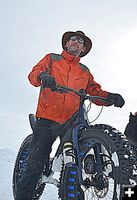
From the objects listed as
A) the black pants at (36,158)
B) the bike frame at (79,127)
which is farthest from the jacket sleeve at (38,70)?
the black pants at (36,158)

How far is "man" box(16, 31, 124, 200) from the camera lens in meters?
5.27

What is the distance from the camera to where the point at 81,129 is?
195 inches

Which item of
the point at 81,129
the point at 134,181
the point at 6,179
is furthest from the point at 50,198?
the point at 134,181

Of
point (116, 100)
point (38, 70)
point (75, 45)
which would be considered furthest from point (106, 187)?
point (75, 45)

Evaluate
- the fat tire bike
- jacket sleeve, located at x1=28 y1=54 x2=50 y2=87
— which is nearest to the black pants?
the fat tire bike

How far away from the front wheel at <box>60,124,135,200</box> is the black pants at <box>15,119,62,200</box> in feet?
1.63

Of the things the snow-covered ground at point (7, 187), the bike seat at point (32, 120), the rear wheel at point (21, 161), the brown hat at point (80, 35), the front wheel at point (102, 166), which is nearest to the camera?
the front wheel at point (102, 166)

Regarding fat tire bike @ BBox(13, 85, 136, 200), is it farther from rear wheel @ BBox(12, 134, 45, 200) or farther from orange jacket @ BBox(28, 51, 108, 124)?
rear wheel @ BBox(12, 134, 45, 200)

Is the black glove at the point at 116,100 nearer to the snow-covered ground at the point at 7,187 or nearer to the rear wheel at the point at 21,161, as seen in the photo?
the rear wheel at the point at 21,161

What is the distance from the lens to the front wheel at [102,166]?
393 centimetres

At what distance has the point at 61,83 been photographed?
5551 millimetres

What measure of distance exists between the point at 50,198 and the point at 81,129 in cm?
492

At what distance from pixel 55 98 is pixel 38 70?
0.47m

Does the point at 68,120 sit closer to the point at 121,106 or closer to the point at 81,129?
the point at 81,129
